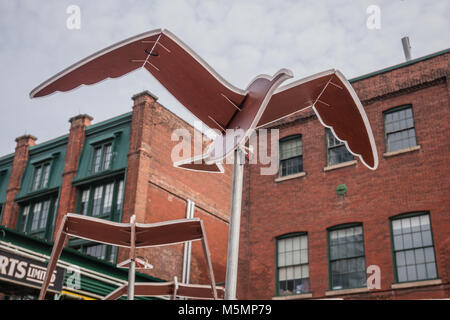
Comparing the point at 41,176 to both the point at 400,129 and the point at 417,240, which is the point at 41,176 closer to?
the point at 400,129

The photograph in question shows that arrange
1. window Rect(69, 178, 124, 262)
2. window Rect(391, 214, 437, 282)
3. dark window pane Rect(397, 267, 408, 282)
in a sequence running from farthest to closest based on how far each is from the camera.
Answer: window Rect(69, 178, 124, 262), dark window pane Rect(397, 267, 408, 282), window Rect(391, 214, 437, 282)

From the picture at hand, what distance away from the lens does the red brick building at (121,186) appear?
24.6 meters

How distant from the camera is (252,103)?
556 centimetres

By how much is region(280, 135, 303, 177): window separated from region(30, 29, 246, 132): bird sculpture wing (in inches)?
577

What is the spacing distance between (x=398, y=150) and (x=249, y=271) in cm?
704

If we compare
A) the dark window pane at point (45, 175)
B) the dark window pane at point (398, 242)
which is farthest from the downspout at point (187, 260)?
the dark window pane at point (398, 242)

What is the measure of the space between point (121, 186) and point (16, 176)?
877cm

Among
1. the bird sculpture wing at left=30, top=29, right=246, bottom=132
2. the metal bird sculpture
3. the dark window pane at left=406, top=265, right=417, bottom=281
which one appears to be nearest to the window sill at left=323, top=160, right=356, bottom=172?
the dark window pane at left=406, top=265, right=417, bottom=281

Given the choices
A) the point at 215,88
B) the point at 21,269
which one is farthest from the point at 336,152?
the point at 215,88

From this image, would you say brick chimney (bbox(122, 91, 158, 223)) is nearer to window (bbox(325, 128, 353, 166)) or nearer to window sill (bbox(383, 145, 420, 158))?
window (bbox(325, 128, 353, 166))

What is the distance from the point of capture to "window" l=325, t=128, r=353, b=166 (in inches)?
750

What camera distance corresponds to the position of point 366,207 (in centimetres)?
1777

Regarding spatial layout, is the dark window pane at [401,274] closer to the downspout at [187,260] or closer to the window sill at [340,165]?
the window sill at [340,165]
